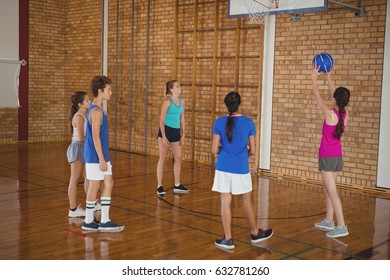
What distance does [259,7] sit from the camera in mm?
7965

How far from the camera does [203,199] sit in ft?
22.3

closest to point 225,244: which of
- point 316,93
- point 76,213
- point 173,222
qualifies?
point 173,222

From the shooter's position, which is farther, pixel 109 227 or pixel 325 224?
pixel 325 224

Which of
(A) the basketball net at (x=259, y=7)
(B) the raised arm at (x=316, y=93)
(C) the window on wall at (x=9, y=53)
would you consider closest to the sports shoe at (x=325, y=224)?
(B) the raised arm at (x=316, y=93)

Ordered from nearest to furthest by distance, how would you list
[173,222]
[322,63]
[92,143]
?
1. [92,143]
2. [322,63]
3. [173,222]

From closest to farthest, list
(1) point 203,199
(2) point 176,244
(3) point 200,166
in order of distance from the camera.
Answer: (2) point 176,244 → (1) point 203,199 → (3) point 200,166

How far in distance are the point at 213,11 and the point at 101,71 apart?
3.71 meters

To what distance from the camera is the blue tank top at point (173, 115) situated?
674cm

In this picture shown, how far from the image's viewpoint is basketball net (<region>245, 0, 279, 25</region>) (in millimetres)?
7797

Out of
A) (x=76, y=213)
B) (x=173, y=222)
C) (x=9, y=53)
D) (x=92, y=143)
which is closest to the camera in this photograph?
(x=92, y=143)

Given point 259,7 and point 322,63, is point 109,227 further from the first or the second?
point 259,7

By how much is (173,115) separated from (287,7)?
2457mm
